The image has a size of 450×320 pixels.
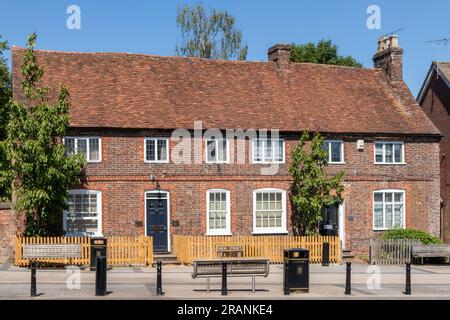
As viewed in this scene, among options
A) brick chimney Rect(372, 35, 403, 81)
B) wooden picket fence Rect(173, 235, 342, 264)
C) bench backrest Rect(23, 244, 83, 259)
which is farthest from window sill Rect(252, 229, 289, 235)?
brick chimney Rect(372, 35, 403, 81)

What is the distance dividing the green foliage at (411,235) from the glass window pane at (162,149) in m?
9.89

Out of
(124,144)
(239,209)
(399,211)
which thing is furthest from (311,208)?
(124,144)

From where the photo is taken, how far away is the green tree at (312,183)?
31875mm

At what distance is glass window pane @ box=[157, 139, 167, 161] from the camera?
31.8 metres

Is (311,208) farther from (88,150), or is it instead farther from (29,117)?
(29,117)

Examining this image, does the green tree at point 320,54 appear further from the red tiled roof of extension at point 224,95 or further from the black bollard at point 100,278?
the black bollard at point 100,278

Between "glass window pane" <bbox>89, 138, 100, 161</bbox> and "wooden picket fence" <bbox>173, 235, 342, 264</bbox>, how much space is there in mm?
4469

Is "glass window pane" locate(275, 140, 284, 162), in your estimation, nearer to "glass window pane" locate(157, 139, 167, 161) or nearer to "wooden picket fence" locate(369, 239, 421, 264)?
"glass window pane" locate(157, 139, 167, 161)

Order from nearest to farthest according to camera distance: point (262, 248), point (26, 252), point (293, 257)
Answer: point (293, 257)
point (26, 252)
point (262, 248)

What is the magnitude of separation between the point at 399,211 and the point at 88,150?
1405 cm

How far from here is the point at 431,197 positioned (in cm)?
3525

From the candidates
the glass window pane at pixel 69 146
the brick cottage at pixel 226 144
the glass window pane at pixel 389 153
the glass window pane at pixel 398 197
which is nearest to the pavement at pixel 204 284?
the brick cottage at pixel 226 144

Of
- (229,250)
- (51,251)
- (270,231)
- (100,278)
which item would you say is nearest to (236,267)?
(100,278)

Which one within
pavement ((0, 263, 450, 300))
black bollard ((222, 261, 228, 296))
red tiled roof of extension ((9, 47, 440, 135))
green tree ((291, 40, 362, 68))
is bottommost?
pavement ((0, 263, 450, 300))
